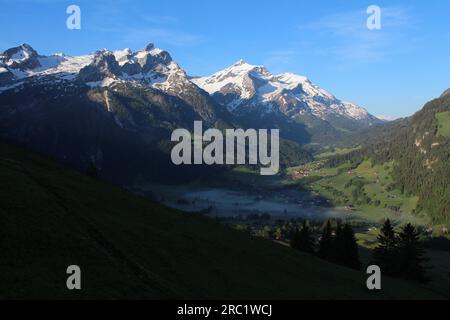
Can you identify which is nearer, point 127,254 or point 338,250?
point 127,254

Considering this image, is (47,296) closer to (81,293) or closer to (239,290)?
(81,293)

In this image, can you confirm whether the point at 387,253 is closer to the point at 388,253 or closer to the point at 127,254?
the point at 388,253

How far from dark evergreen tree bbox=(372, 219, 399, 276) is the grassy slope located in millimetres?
22882

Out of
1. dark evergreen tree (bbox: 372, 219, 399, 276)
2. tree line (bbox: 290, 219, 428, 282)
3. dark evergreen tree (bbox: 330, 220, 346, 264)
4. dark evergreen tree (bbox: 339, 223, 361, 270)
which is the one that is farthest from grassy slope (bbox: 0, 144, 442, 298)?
dark evergreen tree (bbox: 372, 219, 399, 276)

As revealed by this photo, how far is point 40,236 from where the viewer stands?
41438 millimetres

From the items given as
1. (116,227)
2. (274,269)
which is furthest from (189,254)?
(274,269)

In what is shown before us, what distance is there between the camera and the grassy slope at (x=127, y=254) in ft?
120

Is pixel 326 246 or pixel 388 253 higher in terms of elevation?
pixel 326 246

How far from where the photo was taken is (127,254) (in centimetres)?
4462

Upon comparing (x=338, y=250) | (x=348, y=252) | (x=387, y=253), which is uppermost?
(x=338, y=250)

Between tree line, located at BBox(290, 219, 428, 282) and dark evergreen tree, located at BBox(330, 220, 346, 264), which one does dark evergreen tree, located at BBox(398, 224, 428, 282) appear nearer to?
tree line, located at BBox(290, 219, 428, 282)

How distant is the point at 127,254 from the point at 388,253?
8202 cm

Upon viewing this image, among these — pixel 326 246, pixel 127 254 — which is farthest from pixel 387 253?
pixel 127 254
